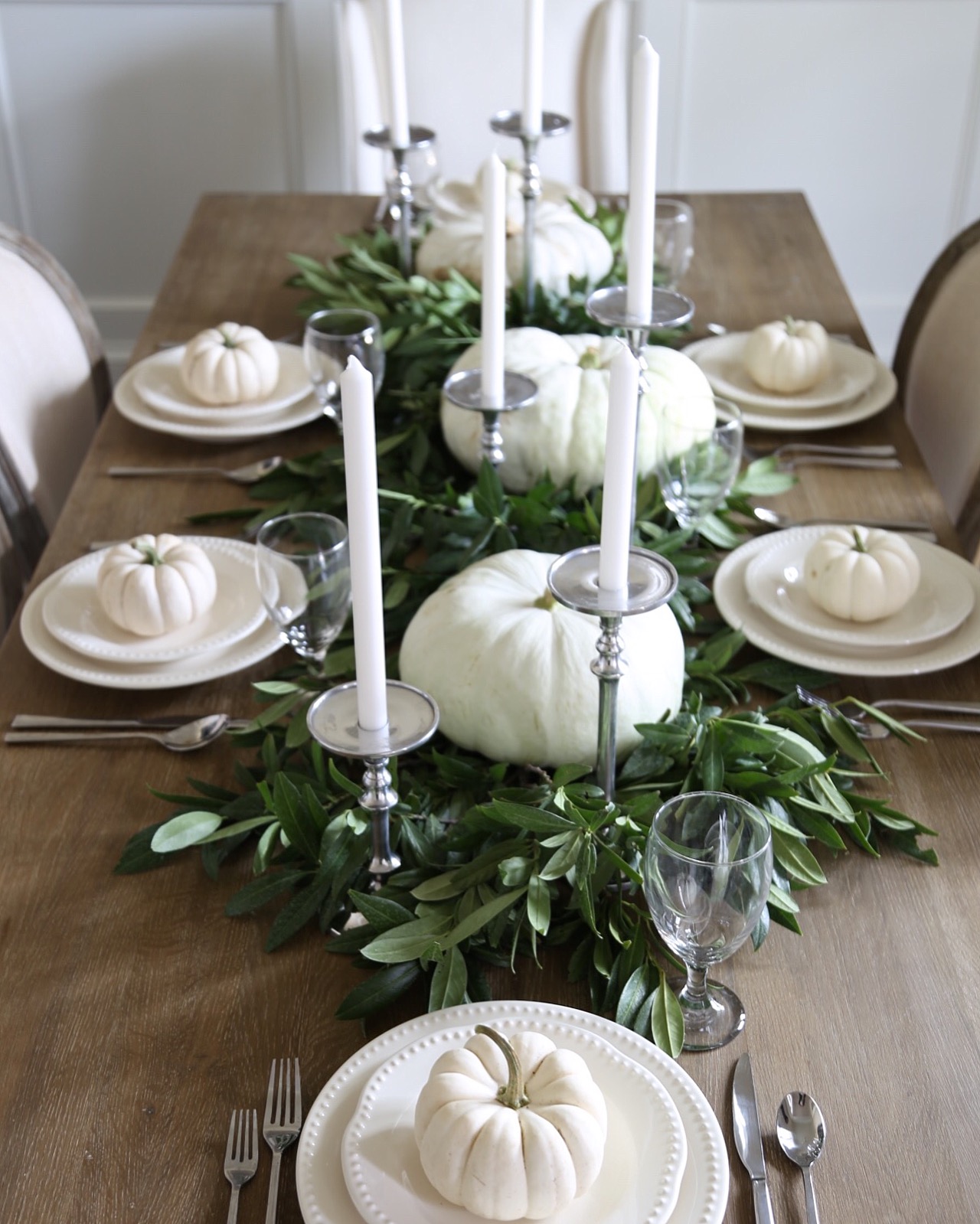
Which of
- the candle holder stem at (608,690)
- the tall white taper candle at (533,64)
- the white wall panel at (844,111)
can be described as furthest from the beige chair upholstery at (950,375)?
the white wall panel at (844,111)

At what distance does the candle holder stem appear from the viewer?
86cm

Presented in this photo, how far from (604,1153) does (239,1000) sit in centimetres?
27

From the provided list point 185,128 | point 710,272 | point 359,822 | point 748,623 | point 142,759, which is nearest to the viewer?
point 359,822

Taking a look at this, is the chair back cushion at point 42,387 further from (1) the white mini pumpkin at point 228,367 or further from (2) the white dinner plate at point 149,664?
(2) the white dinner plate at point 149,664

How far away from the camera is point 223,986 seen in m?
0.89

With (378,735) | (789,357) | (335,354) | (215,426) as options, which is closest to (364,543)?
(378,735)

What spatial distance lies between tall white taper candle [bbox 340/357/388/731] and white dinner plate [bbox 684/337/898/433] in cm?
87

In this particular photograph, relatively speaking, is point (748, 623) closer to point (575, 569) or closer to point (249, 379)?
point (575, 569)

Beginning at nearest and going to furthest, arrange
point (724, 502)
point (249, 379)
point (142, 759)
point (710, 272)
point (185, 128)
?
point (142, 759) → point (724, 502) → point (249, 379) → point (710, 272) → point (185, 128)

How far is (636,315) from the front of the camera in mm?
1151

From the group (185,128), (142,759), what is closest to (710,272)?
(142,759)

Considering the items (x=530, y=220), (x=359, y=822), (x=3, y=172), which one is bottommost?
(x=3, y=172)

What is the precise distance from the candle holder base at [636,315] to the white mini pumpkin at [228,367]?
54cm

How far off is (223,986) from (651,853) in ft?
0.99
